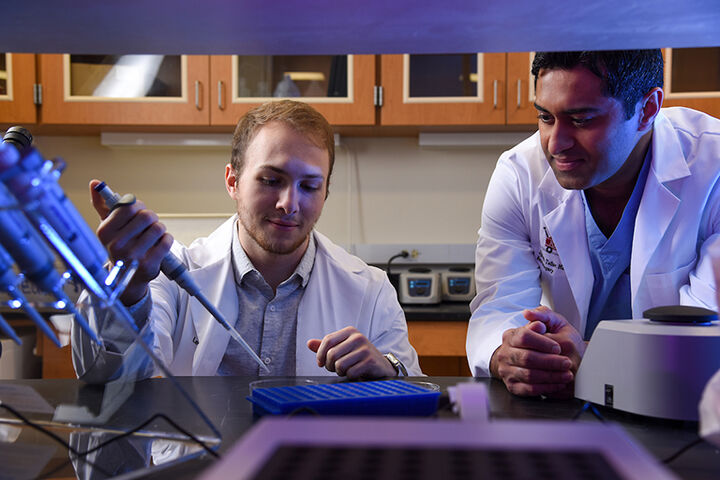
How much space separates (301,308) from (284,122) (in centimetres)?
41

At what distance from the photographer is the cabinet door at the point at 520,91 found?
103 inches

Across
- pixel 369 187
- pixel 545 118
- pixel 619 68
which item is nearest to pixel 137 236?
pixel 545 118

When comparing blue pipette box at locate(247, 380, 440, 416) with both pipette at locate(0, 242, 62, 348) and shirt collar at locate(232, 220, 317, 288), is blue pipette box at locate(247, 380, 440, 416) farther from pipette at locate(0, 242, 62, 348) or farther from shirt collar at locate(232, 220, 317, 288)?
shirt collar at locate(232, 220, 317, 288)

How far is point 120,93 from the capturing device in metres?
2.70

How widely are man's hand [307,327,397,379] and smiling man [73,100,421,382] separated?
25 cm

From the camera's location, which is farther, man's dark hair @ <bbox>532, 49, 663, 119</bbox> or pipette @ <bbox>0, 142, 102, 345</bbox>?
man's dark hair @ <bbox>532, 49, 663, 119</bbox>

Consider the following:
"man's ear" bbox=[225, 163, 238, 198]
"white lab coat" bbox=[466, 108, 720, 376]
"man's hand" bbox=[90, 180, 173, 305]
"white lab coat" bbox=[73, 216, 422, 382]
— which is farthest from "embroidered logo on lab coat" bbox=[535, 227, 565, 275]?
"man's hand" bbox=[90, 180, 173, 305]

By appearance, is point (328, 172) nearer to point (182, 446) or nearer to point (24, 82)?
point (182, 446)

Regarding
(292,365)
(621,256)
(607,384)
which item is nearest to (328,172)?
(292,365)

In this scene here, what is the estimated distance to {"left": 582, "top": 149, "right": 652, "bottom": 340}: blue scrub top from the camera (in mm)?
1350

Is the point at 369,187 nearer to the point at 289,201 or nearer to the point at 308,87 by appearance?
the point at 308,87

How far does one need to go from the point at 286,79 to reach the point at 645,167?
1.74m

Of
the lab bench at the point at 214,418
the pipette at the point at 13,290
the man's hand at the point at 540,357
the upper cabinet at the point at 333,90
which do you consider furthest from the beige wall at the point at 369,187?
the pipette at the point at 13,290

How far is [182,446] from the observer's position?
542 millimetres
